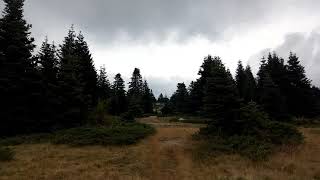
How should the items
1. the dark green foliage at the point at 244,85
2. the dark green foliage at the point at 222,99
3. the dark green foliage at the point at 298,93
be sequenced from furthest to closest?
the dark green foliage at the point at 244,85 → the dark green foliage at the point at 298,93 → the dark green foliage at the point at 222,99

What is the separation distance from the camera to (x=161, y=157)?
24.4m

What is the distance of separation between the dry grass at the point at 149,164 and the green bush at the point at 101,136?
1313mm

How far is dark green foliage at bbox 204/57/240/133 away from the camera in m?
29.0

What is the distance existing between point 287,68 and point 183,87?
45996 millimetres

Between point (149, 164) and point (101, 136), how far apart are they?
9758 millimetres

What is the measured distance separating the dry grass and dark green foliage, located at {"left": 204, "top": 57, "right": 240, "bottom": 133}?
306 centimetres

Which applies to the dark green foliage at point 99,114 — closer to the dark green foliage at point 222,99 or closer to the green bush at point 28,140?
the green bush at point 28,140

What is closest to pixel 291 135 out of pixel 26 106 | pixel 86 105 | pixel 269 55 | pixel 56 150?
pixel 56 150

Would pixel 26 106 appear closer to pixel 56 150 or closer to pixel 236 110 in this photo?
pixel 56 150

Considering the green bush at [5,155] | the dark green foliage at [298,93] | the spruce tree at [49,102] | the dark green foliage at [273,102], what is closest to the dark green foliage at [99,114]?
the spruce tree at [49,102]

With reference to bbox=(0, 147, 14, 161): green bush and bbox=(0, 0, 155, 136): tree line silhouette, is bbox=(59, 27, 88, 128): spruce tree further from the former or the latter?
bbox=(0, 147, 14, 161): green bush

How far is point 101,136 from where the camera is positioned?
3102cm

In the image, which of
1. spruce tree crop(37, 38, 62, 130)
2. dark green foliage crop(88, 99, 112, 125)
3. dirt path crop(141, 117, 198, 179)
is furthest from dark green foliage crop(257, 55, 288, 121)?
spruce tree crop(37, 38, 62, 130)

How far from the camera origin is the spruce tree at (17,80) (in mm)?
37312
